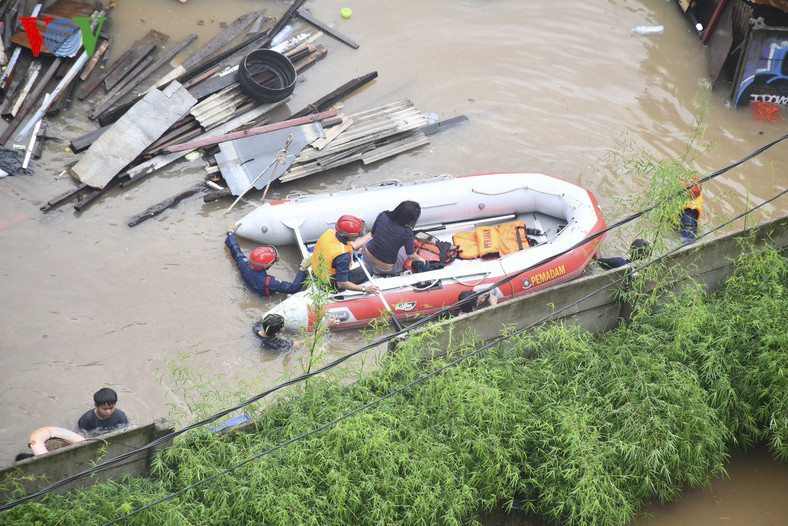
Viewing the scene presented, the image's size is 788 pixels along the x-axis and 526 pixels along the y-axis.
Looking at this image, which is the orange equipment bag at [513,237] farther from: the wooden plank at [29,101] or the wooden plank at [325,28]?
the wooden plank at [29,101]

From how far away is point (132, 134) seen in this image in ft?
31.9

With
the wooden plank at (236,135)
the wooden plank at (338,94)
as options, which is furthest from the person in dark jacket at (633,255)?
the wooden plank at (338,94)

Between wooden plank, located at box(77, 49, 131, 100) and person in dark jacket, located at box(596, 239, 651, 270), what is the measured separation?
7.24 m

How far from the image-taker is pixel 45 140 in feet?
32.5

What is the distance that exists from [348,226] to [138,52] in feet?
16.8

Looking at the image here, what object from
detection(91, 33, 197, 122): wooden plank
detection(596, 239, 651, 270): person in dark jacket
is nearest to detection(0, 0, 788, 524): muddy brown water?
detection(91, 33, 197, 122): wooden plank

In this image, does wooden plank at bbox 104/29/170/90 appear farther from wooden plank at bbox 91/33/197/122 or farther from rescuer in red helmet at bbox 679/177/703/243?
rescuer in red helmet at bbox 679/177/703/243

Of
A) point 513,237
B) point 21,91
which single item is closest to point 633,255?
point 513,237

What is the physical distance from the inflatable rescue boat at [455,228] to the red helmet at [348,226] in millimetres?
630

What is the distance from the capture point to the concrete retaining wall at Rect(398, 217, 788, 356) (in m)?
7.14

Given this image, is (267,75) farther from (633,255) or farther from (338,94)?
(633,255)

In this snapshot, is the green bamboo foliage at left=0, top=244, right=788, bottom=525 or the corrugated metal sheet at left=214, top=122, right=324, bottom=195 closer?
the green bamboo foliage at left=0, top=244, right=788, bottom=525

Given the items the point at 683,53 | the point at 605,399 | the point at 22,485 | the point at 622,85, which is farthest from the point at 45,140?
the point at 683,53

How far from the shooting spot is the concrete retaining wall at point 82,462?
5492 mm
